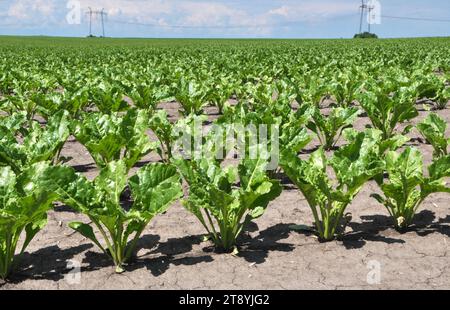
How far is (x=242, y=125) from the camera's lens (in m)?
4.66

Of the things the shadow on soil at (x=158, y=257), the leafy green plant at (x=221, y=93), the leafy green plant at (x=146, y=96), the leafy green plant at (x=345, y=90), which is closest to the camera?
the shadow on soil at (x=158, y=257)

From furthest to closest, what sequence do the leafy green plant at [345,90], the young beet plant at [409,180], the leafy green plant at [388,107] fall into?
the leafy green plant at [345,90]
the leafy green plant at [388,107]
the young beet plant at [409,180]

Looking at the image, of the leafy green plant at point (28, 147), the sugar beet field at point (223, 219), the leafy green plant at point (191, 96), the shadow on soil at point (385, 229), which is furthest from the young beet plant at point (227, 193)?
the leafy green plant at point (191, 96)

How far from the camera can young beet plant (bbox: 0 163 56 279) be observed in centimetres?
255

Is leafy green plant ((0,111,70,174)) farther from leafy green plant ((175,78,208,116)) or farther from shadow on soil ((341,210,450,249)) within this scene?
leafy green plant ((175,78,208,116))

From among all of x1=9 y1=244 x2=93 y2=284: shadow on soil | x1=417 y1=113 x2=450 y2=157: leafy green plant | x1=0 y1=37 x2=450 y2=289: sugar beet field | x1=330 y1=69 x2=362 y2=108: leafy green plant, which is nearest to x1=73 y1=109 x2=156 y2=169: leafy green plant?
x1=0 y1=37 x2=450 y2=289: sugar beet field

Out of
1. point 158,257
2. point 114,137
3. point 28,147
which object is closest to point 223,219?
point 158,257

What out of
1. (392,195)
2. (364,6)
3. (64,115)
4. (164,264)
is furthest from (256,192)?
(364,6)

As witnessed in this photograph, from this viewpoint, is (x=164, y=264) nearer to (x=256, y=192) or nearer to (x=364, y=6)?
(x=256, y=192)

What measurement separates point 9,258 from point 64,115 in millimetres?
1795

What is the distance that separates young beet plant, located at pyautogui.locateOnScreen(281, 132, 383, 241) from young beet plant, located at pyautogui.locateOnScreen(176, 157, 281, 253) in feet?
0.60

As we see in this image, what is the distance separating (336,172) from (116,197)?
1.52 metres

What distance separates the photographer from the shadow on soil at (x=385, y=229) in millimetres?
3298

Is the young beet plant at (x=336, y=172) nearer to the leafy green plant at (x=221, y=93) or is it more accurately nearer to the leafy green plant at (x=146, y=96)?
the leafy green plant at (x=146, y=96)
